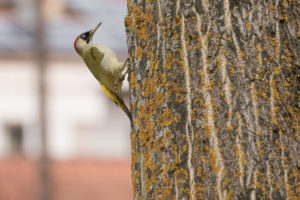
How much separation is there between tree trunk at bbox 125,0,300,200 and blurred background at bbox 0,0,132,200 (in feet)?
19.8

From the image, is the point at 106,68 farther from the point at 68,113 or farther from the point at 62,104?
the point at 68,113

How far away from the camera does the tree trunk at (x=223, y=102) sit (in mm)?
2480

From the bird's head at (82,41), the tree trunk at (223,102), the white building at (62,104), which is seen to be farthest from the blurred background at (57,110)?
the tree trunk at (223,102)

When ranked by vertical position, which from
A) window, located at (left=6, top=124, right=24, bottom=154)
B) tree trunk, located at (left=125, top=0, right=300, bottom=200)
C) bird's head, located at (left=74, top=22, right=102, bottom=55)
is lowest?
window, located at (left=6, top=124, right=24, bottom=154)

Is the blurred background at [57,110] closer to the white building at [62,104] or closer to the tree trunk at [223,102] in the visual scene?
the white building at [62,104]

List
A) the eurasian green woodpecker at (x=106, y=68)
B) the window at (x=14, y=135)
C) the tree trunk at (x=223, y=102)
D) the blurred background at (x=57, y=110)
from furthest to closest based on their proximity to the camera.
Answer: the window at (x=14, y=135)
the blurred background at (x=57, y=110)
the eurasian green woodpecker at (x=106, y=68)
the tree trunk at (x=223, y=102)

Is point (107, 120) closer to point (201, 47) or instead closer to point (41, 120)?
point (41, 120)

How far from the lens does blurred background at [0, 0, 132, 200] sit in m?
8.60

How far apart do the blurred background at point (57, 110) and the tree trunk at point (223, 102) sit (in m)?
6.04

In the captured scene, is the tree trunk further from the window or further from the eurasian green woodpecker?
Result: the window

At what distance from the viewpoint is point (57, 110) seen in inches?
678

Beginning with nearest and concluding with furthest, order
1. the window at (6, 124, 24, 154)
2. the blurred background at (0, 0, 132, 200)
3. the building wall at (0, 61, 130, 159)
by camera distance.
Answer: the blurred background at (0, 0, 132, 200) < the building wall at (0, 61, 130, 159) < the window at (6, 124, 24, 154)

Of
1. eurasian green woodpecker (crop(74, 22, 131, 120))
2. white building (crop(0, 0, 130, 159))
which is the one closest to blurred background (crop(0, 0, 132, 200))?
white building (crop(0, 0, 130, 159))

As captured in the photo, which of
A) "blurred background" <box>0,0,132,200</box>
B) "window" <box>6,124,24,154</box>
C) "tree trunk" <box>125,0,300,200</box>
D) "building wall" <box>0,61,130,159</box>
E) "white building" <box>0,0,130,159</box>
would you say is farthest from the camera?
"window" <box>6,124,24,154</box>
